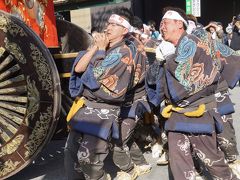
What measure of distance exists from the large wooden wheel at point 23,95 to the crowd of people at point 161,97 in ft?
0.61

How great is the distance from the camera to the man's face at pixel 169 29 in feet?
9.66

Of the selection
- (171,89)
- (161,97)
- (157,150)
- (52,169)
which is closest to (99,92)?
(161,97)

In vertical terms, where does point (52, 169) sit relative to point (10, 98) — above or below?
below

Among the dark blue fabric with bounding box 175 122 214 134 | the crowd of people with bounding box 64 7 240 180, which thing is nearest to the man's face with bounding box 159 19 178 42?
the crowd of people with bounding box 64 7 240 180

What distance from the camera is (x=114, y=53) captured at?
3.12m

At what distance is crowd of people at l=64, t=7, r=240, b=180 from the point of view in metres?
2.86

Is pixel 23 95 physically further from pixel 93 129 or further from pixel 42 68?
pixel 93 129

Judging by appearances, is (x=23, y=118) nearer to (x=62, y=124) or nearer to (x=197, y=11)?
(x=62, y=124)

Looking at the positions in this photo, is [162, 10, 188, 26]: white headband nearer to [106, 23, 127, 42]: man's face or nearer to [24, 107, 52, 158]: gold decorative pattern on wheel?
[106, 23, 127, 42]: man's face

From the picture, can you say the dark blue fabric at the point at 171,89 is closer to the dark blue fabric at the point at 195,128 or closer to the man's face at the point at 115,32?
the dark blue fabric at the point at 195,128

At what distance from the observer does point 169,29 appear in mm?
2955

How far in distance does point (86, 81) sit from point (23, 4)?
134cm

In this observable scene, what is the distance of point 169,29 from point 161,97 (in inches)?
19.2

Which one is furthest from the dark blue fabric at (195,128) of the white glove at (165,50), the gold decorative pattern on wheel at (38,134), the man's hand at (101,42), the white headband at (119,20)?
the gold decorative pattern on wheel at (38,134)
